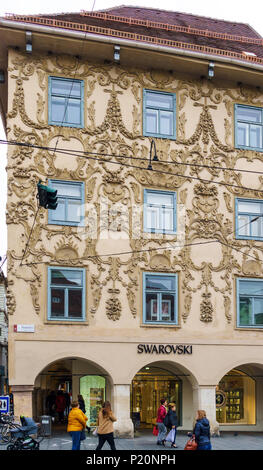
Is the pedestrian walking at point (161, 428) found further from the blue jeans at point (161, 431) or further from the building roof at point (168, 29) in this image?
the building roof at point (168, 29)

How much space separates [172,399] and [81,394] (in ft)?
12.4

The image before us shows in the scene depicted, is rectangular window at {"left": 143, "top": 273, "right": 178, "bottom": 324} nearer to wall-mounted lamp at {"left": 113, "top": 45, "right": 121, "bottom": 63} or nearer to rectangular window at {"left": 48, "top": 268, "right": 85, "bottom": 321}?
rectangular window at {"left": 48, "top": 268, "right": 85, "bottom": 321}

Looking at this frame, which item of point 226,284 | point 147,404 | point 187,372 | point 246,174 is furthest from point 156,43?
point 147,404

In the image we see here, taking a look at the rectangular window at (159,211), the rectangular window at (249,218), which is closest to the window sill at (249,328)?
the rectangular window at (249,218)

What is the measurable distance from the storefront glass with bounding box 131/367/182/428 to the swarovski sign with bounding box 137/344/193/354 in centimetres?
234

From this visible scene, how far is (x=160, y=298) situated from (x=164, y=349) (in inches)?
72.7

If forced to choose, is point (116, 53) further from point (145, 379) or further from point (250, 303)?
point (145, 379)

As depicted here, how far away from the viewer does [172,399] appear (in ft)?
90.4

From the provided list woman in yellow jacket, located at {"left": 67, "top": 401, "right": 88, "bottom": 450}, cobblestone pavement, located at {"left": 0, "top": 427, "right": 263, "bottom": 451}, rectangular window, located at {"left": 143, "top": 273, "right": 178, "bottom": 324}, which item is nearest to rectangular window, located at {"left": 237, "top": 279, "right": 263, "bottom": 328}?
rectangular window, located at {"left": 143, "top": 273, "right": 178, "bottom": 324}

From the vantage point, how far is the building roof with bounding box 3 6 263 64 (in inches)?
1052

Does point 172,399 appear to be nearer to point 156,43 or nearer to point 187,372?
point 187,372

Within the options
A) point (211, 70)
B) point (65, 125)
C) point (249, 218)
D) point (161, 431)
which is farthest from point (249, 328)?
point (65, 125)

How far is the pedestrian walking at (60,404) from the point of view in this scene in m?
28.3

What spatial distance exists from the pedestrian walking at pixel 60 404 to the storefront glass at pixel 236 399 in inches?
245
